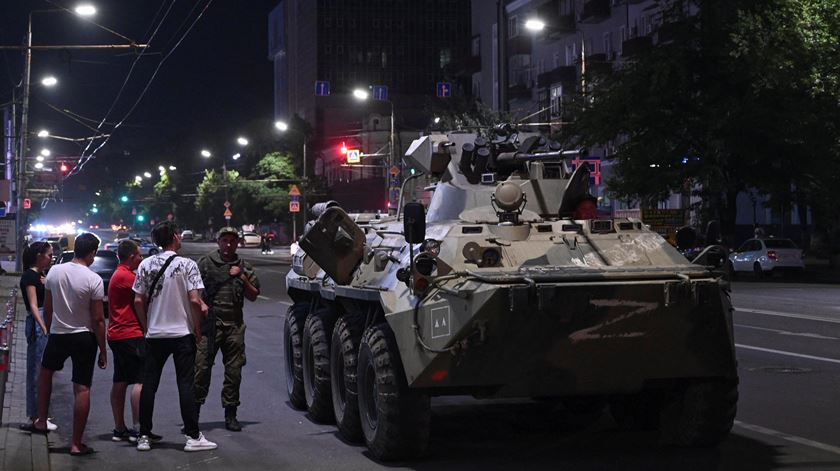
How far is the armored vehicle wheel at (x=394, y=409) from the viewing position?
10.6 m

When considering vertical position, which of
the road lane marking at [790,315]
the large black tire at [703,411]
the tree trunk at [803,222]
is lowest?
the road lane marking at [790,315]

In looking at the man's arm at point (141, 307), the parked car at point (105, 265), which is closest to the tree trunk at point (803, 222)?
the parked car at point (105, 265)

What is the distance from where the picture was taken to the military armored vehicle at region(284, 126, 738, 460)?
10117 millimetres

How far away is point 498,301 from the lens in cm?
992

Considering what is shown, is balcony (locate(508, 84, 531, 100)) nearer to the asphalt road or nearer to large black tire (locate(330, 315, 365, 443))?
the asphalt road

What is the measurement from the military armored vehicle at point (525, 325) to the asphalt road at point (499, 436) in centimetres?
37

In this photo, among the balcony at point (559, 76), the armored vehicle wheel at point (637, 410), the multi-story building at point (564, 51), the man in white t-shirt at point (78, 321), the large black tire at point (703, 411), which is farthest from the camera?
the balcony at point (559, 76)

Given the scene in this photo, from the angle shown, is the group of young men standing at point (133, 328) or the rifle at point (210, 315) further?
the rifle at point (210, 315)

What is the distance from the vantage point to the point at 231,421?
12.8 m

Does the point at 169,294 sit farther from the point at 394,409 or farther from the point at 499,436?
the point at 499,436

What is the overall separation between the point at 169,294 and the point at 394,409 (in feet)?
7.34

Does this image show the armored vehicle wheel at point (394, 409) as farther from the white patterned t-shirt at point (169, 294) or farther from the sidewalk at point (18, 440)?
the sidewalk at point (18, 440)

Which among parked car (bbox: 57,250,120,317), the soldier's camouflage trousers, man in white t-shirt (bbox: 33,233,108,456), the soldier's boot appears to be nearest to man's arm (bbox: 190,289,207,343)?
man in white t-shirt (bbox: 33,233,108,456)

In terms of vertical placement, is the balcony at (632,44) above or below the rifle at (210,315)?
above
